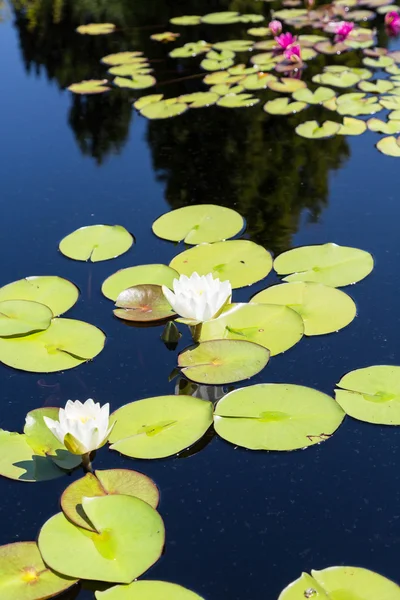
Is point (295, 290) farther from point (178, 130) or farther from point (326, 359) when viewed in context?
point (178, 130)

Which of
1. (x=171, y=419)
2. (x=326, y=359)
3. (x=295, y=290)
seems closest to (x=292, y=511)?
(x=171, y=419)

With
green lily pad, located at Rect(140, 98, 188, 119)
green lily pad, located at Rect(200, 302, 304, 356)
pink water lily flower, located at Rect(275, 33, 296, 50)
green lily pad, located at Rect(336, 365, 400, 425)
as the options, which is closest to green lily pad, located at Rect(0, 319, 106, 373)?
green lily pad, located at Rect(200, 302, 304, 356)

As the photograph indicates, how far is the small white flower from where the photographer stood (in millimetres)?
1739

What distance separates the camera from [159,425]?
1590 mm

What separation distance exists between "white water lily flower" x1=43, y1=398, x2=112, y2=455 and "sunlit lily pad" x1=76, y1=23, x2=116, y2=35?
343 centimetres

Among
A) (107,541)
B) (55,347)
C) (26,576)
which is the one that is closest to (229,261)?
(55,347)

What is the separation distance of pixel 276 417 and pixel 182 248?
86 cm

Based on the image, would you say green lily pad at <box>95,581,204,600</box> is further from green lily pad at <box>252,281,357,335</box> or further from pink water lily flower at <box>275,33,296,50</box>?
pink water lily flower at <box>275,33,296,50</box>

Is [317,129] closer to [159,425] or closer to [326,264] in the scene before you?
[326,264]

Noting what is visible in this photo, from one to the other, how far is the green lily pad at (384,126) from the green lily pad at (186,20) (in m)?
1.82

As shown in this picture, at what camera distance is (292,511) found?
141cm

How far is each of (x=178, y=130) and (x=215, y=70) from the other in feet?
2.45

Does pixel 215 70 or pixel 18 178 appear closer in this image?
pixel 18 178

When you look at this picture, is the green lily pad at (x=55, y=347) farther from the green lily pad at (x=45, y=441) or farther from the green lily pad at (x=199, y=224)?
the green lily pad at (x=199, y=224)
